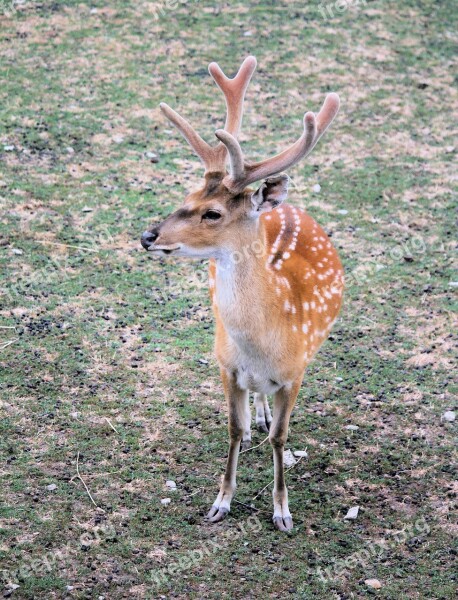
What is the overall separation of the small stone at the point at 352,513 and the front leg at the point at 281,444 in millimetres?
326

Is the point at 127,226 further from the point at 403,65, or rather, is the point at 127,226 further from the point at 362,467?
the point at 403,65

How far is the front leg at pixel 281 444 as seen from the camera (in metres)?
4.93

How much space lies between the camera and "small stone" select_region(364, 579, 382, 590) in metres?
4.65

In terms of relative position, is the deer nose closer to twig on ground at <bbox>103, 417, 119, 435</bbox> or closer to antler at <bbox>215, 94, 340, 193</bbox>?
antler at <bbox>215, 94, 340, 193</bbox>

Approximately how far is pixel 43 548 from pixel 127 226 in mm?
3498

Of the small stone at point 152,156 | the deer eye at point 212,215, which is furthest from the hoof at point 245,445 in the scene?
the small stone at point 152,156

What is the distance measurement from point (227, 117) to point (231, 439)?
71.3 inches

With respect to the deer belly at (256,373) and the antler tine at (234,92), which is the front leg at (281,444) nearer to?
the deer belly at (256,373)

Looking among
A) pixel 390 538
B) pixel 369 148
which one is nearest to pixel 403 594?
pixel 390 538

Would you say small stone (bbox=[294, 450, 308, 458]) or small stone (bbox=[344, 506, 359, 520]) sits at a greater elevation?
small stone (bbox=[344, 506, 359, 520])

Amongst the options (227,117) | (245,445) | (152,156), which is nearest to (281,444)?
(245,445)

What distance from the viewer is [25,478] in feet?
17.1

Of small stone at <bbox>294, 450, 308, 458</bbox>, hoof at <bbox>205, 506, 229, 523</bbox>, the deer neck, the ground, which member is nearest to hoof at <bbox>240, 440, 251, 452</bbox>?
the ground

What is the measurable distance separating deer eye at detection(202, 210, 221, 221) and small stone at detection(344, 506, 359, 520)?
186cm
